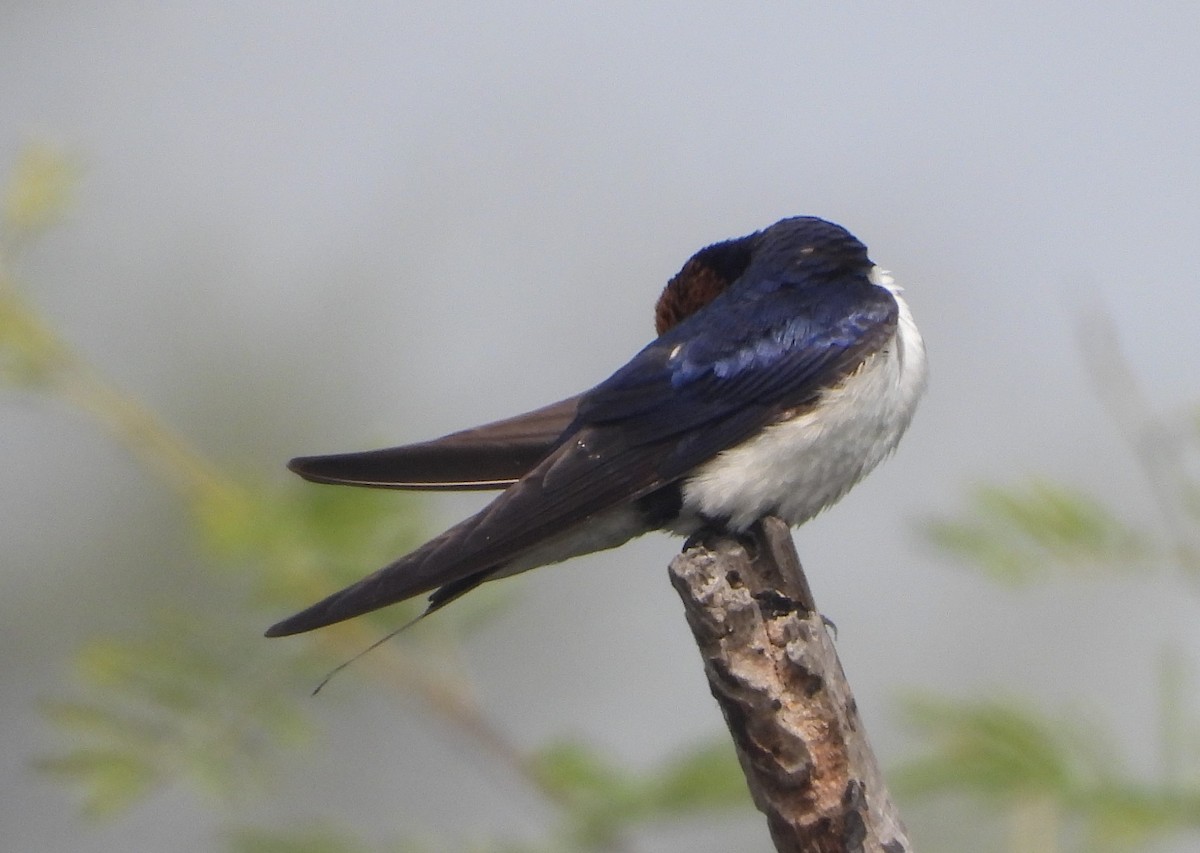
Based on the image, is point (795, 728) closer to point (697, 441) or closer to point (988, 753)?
point (988, 753)

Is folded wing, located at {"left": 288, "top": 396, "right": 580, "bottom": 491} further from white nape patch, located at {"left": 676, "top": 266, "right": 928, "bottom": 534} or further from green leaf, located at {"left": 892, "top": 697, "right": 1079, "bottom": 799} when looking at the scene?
green leaf, located at {"left": 892, "top": 697, "right": 1079, "bottom": 799}

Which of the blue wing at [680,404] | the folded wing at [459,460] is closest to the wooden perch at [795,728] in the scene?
the blue wing at [680,404]

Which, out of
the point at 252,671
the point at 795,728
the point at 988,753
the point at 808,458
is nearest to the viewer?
the point at 795,728

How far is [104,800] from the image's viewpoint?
2.33 metres

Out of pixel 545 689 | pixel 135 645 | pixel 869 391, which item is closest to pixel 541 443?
pixel 869 391

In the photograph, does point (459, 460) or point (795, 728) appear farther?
point (459, 460)

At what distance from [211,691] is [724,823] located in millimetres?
757

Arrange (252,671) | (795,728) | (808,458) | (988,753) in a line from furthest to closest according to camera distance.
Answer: (252,671) < (808,458) < (988,753) < (795,728)

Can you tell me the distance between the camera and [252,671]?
250 cm

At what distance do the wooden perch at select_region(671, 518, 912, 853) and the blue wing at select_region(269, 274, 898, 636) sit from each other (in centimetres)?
40

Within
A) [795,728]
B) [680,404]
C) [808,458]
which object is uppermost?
[680,404]

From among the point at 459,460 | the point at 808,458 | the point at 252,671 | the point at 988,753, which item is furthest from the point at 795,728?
the point at 252,671

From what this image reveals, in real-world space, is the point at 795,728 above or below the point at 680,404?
below

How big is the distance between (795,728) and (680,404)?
0.70m
